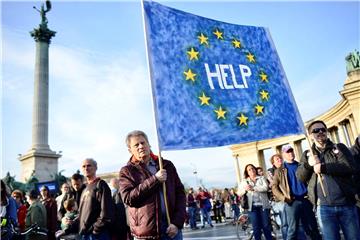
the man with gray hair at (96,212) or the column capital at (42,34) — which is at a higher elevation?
the column capital at (42,34)

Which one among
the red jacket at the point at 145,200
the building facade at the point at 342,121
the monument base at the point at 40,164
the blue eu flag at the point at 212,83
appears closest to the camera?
the red jacket at the point at 145,200

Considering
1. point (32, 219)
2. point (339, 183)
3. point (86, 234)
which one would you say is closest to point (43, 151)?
point (32, 219)

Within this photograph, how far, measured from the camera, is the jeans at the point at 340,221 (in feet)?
13.7

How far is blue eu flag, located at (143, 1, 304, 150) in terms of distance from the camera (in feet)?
14.2

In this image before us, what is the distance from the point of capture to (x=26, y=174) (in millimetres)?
33281

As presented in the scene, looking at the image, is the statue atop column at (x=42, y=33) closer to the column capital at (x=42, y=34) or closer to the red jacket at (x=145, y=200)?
the column capital at (x=42, y=34)

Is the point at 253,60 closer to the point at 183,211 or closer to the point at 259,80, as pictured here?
the point at 259,80

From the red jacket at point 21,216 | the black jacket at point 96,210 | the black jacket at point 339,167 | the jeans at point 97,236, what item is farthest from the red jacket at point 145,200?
the red jacket at point 21,216

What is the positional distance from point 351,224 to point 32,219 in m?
→ 6.55

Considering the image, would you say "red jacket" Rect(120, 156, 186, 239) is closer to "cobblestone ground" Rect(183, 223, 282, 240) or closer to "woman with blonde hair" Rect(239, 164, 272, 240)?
"woman with blonde hair" Rect(239, 164, 272, 240)

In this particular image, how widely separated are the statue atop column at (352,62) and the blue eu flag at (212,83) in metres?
28.1

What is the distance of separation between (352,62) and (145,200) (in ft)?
102

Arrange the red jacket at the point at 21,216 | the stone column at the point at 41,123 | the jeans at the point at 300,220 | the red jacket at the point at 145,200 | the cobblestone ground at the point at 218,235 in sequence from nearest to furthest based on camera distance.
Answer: the red jacket at the point at 145,200
the jeans at the point at 300,220
the red jacket at the point at 21,216
the cobblestone ground at the point at 218,235
the stone column at the point at 41,123

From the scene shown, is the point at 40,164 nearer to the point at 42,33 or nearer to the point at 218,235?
the point at 42,33
